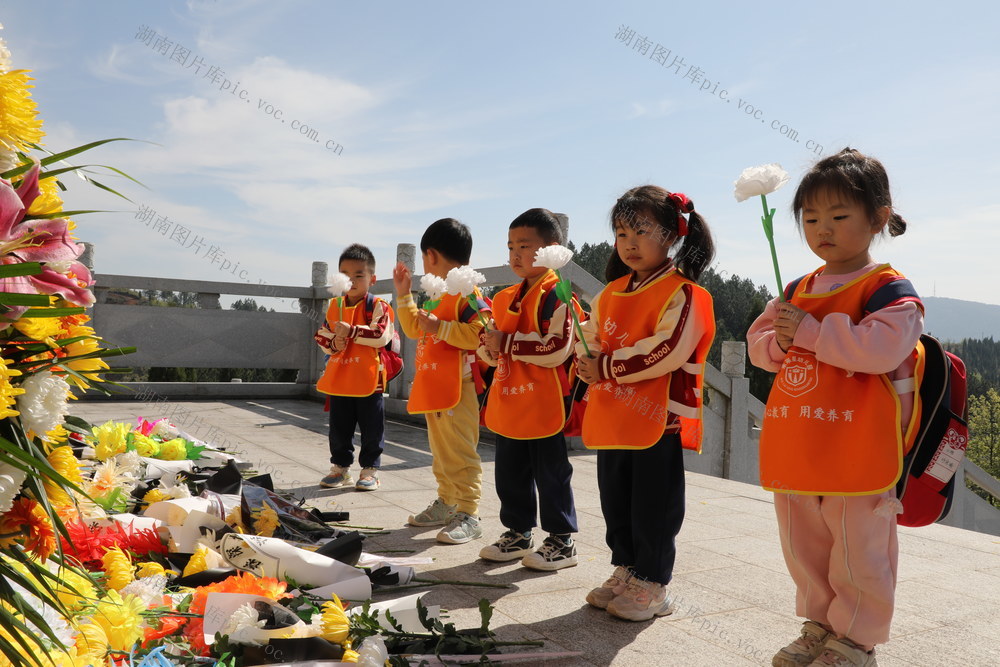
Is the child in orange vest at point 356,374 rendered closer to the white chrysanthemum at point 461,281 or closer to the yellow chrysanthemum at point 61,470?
the white chrysanthemum at point 461,281

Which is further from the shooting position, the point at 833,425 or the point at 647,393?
the point at 647,393

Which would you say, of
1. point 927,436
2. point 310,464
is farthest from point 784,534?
point 310,464

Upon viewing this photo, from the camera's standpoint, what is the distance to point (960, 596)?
2.83 m

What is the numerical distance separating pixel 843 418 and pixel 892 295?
1.12 ft

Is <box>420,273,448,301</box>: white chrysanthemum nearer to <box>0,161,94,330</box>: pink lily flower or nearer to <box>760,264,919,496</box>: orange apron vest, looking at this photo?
<box>760,264,919,496</box>: orange apron vest

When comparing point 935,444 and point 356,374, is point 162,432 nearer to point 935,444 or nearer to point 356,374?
point 356,374

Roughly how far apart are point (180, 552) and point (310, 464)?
289cm

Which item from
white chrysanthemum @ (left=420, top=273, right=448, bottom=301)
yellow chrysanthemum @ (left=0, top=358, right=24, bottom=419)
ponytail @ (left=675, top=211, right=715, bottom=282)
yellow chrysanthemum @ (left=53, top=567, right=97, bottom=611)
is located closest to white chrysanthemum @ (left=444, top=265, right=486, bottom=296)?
white chrysanthemum @ (left=420, top=273, right=448, bottom=301)

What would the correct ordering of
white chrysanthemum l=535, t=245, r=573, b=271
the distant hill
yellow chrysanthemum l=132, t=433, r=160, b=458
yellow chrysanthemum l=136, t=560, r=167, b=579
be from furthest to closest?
the distant hill
yellow chrysanthemum l=132, t=433, r=160, b=458
white chrysanthemum l=535, t=245, r=573, b=271
yellow chrysanthemum l=136, t=560, r=167, b=579

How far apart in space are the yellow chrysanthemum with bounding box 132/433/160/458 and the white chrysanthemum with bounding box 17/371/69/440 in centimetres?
296

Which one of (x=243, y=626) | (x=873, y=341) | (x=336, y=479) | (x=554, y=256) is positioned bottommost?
(x=336, y=479)

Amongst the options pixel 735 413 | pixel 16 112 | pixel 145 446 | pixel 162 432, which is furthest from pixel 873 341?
pixel 735 413

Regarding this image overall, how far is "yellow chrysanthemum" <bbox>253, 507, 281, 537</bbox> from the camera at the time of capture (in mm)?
2877

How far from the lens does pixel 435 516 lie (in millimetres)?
3678
